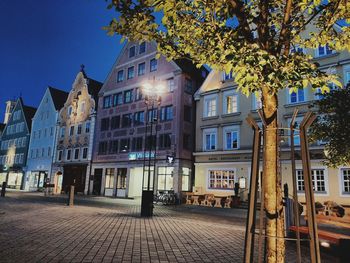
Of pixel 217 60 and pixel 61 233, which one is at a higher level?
pixel 217 60

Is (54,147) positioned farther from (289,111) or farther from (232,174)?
(289,111)

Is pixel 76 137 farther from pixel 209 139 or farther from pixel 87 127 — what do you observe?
pixel 209 139

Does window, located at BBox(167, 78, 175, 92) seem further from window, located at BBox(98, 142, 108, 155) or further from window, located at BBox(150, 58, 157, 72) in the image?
window, located at BBox(98, 142, 108, 155)

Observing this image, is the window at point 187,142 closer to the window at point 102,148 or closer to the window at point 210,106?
the window at point 210,106

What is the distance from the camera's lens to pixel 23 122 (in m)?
53.0

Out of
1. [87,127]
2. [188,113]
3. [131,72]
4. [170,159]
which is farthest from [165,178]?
[87,127]

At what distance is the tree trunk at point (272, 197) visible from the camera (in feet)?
12.0

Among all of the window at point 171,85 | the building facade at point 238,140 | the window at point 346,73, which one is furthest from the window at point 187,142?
the window at point 346,73

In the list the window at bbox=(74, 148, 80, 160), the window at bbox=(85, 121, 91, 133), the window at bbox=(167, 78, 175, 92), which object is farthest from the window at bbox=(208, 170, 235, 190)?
the window at bbox=(74, 148, 80, 160)

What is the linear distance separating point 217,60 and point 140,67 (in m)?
31.0

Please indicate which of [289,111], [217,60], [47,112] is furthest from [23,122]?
[217,60]

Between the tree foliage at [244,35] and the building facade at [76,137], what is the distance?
34.4 m

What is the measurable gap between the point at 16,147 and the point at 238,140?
145 feet

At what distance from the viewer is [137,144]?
32.4m
